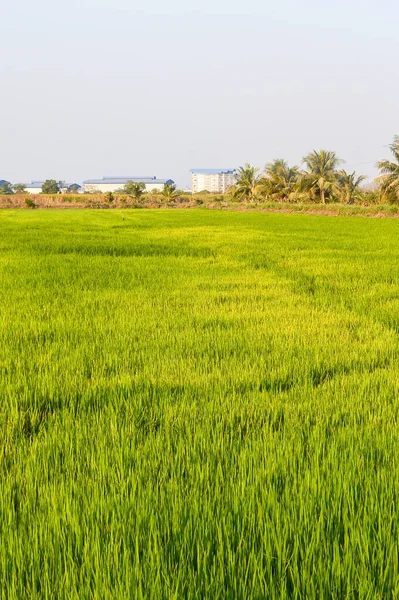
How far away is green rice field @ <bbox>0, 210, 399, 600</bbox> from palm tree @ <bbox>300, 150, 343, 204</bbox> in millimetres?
35608

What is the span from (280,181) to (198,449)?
44.1 meters

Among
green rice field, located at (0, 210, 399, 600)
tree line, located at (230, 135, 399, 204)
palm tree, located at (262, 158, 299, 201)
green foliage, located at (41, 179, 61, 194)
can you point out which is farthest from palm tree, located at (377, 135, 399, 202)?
green foliage, located at (41, 179, 61, 194)

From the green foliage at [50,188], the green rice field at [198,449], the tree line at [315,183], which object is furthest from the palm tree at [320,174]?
the green foliage at [50,188]

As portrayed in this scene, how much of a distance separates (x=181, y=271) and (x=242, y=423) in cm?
574

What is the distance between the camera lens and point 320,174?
40.6 meters

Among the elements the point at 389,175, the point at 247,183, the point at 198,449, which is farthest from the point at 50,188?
the point at 198,449

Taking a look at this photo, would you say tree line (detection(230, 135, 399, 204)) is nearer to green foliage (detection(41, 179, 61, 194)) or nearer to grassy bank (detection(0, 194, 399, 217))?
grassy bank (detection(0, 194, 399, 217))

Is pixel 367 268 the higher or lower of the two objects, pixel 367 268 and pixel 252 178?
the lower

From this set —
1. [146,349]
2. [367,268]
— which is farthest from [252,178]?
[146,349]

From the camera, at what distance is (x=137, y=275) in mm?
7535

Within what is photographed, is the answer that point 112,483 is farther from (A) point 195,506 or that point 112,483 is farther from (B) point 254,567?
(B) point 254,567

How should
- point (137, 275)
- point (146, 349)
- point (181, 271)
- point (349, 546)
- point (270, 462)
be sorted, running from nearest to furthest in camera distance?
1. point (349, 546)
2. point (270, 462)
3. point (146, 349)
4. point (137, 275)
5. point (181, 271)

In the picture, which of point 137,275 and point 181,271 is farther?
point 181,271

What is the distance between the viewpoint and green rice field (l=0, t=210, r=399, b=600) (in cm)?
130
